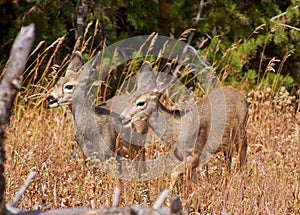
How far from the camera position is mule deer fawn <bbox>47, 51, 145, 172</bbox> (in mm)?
5180

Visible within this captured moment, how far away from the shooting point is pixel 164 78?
5129mm

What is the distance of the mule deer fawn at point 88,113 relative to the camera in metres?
5.18

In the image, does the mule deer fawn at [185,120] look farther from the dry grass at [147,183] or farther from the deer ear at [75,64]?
the deer ear at [75,64]

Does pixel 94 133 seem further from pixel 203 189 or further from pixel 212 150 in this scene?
pixel 203 189

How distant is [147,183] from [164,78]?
118cm

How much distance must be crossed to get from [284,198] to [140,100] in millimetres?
1832

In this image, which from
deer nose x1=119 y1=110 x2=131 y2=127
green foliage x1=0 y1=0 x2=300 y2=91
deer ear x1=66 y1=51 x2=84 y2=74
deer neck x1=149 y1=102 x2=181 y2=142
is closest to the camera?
deer nose x1=119 y1=110 x2=131 y2=127

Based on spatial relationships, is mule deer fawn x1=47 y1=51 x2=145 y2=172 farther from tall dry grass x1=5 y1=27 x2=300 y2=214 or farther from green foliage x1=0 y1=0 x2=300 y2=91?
green foliage x1=0 y1=0 x2=300 y2=91

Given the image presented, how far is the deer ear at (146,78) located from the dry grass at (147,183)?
76 centimetres

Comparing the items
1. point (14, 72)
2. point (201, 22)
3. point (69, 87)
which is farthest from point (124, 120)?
point (14, 72)

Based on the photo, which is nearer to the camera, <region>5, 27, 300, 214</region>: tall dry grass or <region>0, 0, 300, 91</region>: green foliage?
<region>5, 27, 300, 214</region>: tall dry grass

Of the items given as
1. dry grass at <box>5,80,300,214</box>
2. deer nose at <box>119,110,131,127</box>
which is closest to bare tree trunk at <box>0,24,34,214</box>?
dry grass at <box>5,80,300,214</box>

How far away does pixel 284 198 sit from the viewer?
358cm

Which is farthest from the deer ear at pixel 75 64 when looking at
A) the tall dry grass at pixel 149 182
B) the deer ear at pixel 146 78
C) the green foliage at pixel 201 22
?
the green foliage at pixel 201 22
